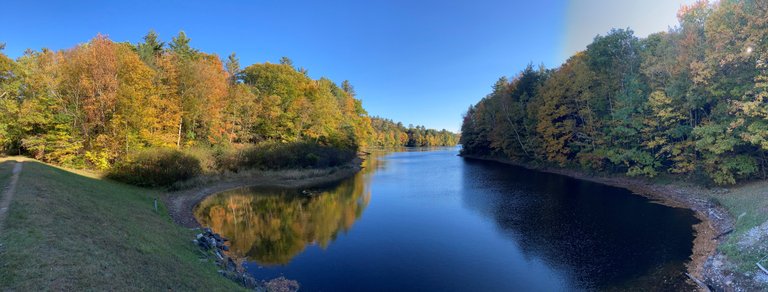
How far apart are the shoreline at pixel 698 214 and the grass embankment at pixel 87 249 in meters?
14.9

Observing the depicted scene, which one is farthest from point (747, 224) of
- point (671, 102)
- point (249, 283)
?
point (249, 283)

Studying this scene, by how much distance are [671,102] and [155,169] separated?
39.6 meters

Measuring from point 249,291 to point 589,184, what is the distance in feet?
107

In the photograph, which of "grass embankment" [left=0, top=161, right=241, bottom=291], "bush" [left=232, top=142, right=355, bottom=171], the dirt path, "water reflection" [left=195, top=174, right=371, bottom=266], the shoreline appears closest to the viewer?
"grass embankment" [left=0, top=161, right=241, bottom=291]

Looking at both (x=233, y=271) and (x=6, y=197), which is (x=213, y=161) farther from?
(x=233, y=271)

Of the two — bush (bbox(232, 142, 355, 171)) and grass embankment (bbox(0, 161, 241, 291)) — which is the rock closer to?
grass embankment (bbox(0, 161, 241, 291))

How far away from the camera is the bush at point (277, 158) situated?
33625 millimetres

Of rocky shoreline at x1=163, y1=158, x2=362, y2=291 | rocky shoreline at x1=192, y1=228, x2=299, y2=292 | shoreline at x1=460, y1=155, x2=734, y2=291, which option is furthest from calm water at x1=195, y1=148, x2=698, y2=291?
rocky shoreline at x1=163, y1=158, x2=362, y2=291

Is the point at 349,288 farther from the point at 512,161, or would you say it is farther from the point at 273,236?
the point at 512,161

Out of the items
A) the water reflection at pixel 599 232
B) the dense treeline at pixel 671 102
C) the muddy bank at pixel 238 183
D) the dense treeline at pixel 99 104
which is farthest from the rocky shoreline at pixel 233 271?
the dense treeline at pixel 671 102

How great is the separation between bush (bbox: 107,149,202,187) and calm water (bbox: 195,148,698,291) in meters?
3.39

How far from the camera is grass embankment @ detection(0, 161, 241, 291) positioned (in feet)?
19.9

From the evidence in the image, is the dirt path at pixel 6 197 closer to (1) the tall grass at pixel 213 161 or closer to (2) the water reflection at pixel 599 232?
(1) the tall grass at pixel 213 161

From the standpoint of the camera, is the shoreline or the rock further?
the shoreline
